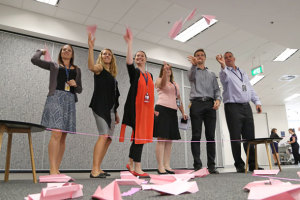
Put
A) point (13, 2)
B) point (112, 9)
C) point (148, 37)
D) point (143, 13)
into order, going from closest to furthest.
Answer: point (13, 2) < point (112, 9) < point (143, 13) < point (148, 37)

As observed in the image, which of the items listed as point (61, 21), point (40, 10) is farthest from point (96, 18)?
point (40, 10)

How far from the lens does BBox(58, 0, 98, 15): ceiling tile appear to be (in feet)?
12.5

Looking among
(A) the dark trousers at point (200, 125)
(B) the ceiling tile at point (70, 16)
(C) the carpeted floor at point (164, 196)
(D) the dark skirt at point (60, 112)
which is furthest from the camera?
(B) the ceiling tile at point (70, 16)

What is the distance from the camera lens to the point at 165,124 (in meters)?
2.43

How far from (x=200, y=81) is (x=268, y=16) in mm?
2343

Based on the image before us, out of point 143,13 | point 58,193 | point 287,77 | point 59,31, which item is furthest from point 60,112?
point 287,77

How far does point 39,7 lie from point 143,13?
68.8 inches

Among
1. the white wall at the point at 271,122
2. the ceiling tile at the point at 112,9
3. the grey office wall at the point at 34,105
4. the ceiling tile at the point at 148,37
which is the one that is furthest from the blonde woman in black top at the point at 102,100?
the white wall at the point at 271,122

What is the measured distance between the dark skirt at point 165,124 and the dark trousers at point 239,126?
0.71 meters

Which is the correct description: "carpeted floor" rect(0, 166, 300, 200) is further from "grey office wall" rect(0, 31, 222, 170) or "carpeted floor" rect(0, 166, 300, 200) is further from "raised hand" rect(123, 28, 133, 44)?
"grey office wall" rect(0, 31, 222, 170)

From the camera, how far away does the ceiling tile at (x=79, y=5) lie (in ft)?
12.5

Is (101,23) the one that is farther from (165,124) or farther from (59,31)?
(165,124)

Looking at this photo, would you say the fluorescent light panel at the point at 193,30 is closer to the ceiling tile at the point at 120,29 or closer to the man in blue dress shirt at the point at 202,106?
the ceiling tile at the point at 120,29

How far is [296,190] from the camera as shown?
702 millimetres
